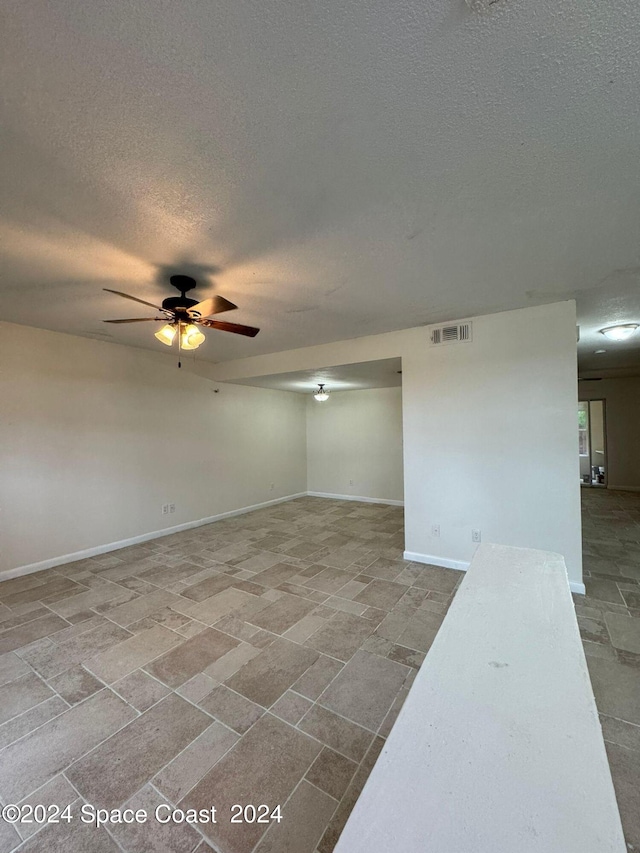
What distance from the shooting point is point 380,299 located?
288cm

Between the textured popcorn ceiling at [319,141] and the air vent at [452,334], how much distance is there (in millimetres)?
908

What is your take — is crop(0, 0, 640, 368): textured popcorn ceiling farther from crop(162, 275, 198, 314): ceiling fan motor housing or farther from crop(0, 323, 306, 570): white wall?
crop(0, 323, 306, 570): white wall

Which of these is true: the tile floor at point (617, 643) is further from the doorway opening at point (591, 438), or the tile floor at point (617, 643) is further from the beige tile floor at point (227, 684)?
the doorway opening at point (591, 438)

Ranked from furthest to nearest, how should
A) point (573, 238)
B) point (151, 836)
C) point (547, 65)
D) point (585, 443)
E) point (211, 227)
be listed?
1. point (585, 443)
2. point (573, 238)
3. point (211, 227)
4. point (151, 836)
5. point (547, 65)

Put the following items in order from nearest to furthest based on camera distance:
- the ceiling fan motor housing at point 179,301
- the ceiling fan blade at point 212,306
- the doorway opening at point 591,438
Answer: the ceiling fan blade at point 212,306
the ceiling fan motor housing at point 179,301
the doorway opening at point 591,438

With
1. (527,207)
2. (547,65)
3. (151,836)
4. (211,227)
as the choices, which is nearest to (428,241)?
(527,207)

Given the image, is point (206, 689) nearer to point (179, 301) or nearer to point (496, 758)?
point (496, 758)

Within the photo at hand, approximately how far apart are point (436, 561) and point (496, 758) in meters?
3.15

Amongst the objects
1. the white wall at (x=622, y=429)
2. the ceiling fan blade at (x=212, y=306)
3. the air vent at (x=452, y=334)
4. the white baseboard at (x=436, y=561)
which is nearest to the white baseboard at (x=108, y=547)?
the white baseboard at (x=436, y=561)

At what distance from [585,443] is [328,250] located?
9639 mm

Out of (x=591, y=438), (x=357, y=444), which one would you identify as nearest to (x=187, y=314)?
(x=357, y=444)

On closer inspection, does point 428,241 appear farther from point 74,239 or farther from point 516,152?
point 74,239

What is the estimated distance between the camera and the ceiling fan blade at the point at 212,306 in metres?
2.13

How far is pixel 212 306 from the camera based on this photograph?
2.20 metres
